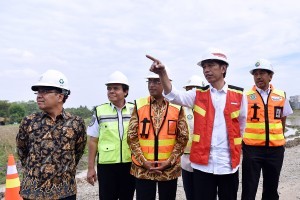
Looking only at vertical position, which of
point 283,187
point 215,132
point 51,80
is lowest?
point 283,187

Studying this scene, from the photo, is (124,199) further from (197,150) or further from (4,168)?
(4,168)

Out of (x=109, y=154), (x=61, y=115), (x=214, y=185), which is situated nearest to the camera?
(x=61, y=115)

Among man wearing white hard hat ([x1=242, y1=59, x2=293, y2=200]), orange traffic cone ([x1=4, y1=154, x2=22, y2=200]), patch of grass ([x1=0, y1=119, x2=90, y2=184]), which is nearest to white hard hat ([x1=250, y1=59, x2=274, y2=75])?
man wearing white hard hat ([x1=242, y1=59, x2=293, y2=200])

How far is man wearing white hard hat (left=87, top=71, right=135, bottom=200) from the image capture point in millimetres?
3861

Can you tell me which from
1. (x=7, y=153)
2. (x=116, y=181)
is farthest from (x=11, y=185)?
(x=7, y=153)

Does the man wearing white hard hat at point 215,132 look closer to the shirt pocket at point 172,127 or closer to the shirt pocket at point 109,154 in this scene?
the shirt pocket at point 172,127

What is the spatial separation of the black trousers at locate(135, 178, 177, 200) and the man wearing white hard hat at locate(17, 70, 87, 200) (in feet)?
2.29

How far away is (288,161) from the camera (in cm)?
1025

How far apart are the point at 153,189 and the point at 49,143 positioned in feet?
3.87

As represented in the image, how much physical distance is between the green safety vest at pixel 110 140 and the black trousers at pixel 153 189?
494mm

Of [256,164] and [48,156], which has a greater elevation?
[48,156]

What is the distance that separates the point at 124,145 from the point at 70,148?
936mm

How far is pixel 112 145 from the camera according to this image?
3.86 metres

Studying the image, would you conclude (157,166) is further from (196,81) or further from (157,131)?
(196,81)
